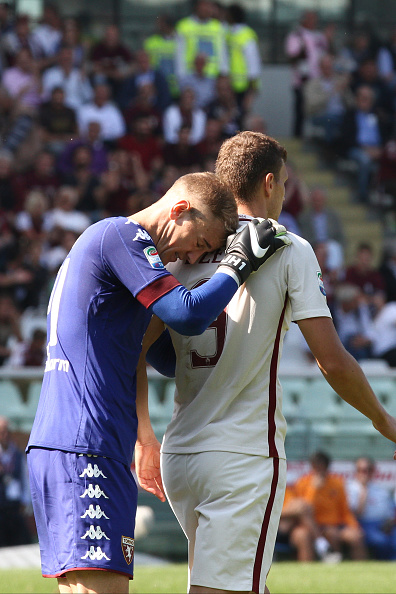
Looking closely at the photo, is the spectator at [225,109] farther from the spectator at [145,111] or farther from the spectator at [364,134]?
the spectator at [364,134]

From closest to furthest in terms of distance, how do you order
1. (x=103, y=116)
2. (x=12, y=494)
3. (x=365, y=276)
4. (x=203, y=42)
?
(x=12, y=494) → (x=365, y=276) → (x=103, y=116) → (x=203, y=42)

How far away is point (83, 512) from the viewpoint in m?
3.04

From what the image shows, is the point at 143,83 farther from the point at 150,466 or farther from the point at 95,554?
the point at 95,554

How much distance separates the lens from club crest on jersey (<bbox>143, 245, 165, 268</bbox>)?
10.3ft

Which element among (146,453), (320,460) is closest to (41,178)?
(320,460)

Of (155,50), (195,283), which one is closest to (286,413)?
(195,283)

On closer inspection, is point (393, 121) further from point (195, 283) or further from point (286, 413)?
point (195, 283)

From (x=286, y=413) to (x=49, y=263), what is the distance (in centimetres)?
323

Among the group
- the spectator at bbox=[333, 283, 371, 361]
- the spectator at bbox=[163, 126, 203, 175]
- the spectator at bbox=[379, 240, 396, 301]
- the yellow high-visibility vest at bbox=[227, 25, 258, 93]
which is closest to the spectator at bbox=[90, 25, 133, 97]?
the spectator at bbox=[163, 126, 203, 175]

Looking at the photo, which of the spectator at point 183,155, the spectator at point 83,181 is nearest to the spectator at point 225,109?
the spectator at point 183,155

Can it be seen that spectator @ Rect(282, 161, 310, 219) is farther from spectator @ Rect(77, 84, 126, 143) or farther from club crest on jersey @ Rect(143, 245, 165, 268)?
club crest on jersey @ Rect(143, 245, 165, 268)

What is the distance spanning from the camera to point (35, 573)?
755cm

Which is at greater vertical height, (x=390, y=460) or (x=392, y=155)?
(x=392, y=155)

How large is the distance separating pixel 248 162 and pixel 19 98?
397 inches
